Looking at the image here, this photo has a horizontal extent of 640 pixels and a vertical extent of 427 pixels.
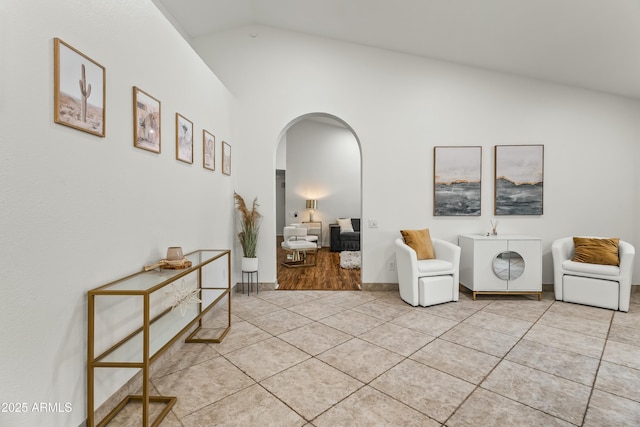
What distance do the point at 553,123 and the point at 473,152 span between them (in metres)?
1.28

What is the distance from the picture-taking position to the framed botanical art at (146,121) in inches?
84.2

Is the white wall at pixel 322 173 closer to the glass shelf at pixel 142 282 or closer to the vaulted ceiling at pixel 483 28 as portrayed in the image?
the vaulted ceiling at pixel 483 28

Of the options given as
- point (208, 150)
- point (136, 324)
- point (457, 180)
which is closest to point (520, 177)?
point (457, 180)

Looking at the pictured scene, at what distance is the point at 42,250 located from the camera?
1.40 metres

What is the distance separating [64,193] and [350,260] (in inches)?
241

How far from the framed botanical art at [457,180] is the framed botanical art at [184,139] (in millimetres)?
3488

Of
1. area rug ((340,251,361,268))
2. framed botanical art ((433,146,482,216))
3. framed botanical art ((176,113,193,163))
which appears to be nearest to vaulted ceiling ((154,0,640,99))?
framed botanical art ((433,146,482,216))

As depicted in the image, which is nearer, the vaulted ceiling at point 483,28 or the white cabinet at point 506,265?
the vaulted ceiling at point 483,28

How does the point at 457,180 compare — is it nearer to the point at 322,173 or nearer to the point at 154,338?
the point at 154,338

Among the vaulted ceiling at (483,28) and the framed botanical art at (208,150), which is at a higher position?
the vaulted ceiling at (483,28)

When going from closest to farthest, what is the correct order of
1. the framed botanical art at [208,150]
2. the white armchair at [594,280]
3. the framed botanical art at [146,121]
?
the framed botanical art at [146,121]
the framed botanical art at [208,150]
the white armchair at [594,280]

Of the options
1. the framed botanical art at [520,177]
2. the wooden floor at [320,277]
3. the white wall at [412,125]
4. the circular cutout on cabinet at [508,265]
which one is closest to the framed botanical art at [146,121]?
the white wall at [412,125]

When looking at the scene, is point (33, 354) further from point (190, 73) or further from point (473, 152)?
point (473, 152)

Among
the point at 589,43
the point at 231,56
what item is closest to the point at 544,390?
the point at 589,43
